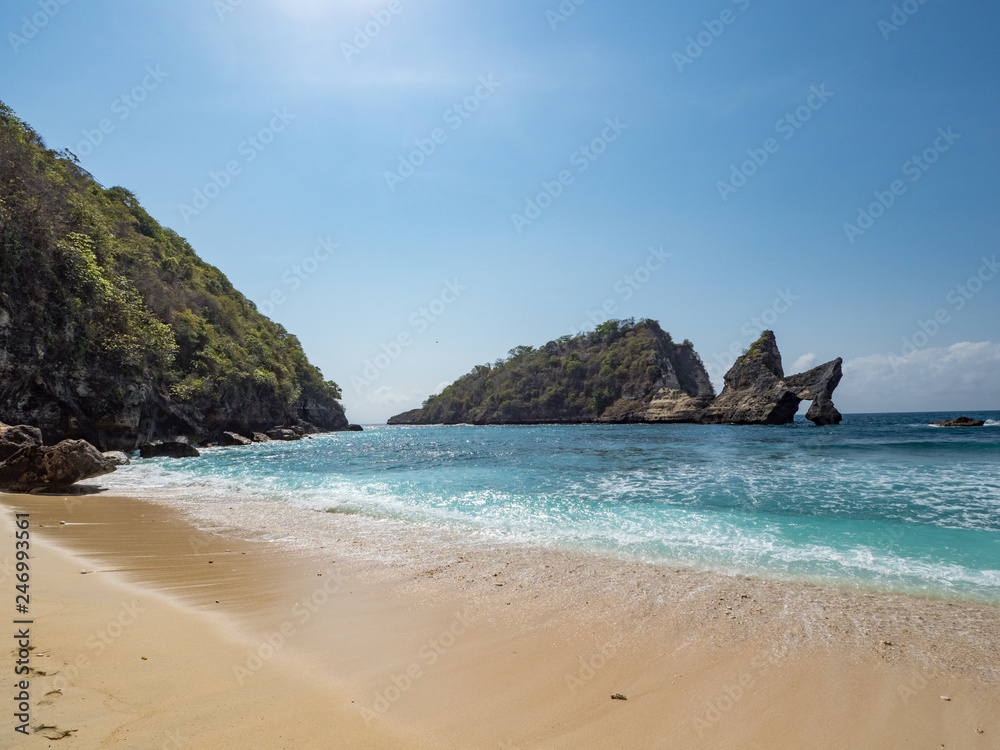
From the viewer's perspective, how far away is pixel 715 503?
37.7 feet

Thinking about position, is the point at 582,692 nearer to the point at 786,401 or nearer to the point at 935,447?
the point at 935,447

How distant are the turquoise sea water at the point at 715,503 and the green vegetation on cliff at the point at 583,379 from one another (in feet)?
250

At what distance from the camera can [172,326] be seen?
38969 millimetres

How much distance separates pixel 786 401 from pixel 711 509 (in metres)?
67.9

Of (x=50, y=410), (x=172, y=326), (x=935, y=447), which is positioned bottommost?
(x=935, y=447)

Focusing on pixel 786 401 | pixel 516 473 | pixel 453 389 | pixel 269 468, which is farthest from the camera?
pixel 453 389

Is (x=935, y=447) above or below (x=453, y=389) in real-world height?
below

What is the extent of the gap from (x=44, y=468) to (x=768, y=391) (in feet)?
259

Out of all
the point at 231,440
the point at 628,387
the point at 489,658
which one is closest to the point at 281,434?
the point at 231,440

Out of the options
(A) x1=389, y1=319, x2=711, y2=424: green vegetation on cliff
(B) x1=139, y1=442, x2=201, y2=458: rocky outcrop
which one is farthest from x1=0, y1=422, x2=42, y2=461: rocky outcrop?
(A) x1=389, y1=319, x2=711, y2=424: green vegetation on cliff

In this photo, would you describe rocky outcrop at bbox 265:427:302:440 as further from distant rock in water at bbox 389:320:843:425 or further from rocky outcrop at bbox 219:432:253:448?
distant rock in water at bbox 389:320:843:425

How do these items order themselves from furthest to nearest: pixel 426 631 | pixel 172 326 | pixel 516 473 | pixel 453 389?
pixel 453 389 → pixel 172 326 → pixel 516 473 → pixel 426 631

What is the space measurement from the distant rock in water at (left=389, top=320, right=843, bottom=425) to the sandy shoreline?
234 ft

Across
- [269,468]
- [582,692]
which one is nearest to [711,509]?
[582,692]
